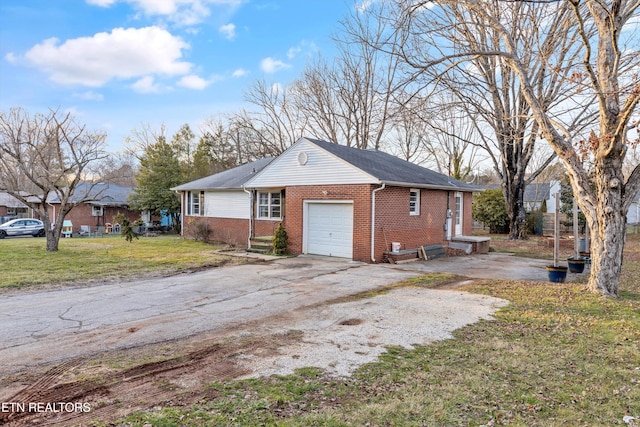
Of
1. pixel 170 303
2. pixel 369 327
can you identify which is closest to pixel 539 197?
pixel 369 327

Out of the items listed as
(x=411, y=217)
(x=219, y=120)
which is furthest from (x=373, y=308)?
(x=219, y=120)

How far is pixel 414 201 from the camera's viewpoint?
15445 mm

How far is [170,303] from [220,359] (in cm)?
360

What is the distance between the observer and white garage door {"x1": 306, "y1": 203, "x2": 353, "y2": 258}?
14188 millimetres

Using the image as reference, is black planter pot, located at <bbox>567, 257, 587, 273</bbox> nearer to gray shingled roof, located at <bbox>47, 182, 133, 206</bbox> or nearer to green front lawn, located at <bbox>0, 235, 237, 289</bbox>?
green front lawn, located at <bbox>0, 235, 237, 289</bbox>

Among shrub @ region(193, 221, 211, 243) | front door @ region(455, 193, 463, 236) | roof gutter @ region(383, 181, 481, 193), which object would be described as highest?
roof gutter @ region(383, 181, 481, 193)

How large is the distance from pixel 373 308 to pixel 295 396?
3.92 meters

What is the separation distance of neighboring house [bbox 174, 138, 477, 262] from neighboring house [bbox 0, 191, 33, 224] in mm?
28106

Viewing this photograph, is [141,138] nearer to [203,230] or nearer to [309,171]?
[203,230]

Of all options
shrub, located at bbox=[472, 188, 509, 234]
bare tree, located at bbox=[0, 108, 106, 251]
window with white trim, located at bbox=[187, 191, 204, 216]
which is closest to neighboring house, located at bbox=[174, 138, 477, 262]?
window with white trim, located at bbox=[187, 191, 204, 216]

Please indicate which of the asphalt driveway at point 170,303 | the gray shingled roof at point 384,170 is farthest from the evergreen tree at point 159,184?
the asphalt driveway at point 170,303

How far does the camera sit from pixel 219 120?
39281mm

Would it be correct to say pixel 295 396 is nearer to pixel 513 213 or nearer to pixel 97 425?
pixel 97 425

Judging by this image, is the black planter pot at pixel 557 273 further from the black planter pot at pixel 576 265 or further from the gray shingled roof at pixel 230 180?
the gray shingled roof at pixel 230 180
